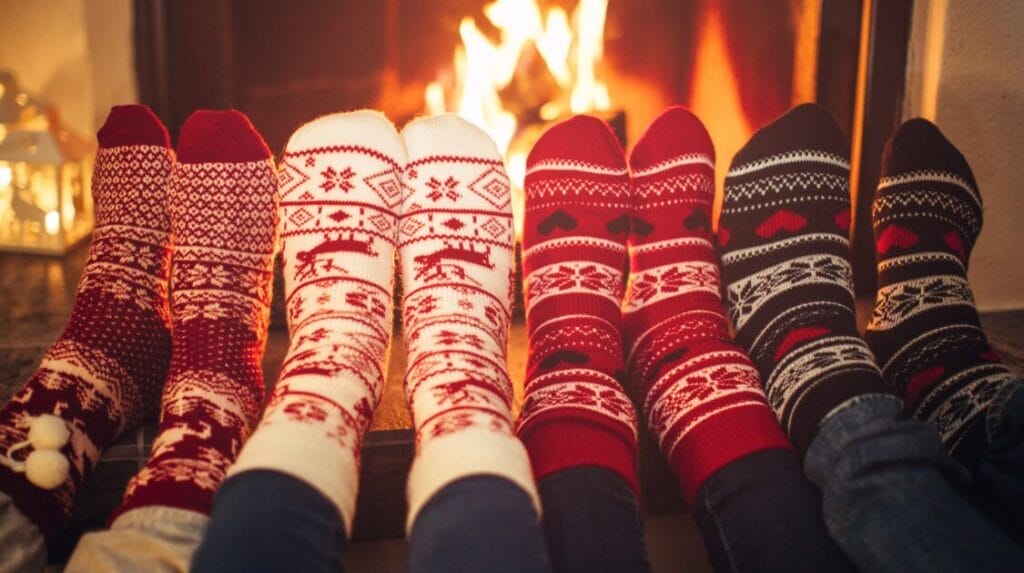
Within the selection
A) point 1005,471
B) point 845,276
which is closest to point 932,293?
point 845,276

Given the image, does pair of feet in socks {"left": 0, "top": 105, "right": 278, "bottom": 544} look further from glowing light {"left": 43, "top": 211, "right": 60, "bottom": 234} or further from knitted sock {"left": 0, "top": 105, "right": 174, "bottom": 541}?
glowing light {"left": 43, "top": 211, "right": 60, "bottom": 234}

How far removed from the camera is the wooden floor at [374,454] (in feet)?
→ 2.73

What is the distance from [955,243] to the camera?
3.21 feet

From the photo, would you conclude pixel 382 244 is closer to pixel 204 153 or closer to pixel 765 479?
pixel 204 153

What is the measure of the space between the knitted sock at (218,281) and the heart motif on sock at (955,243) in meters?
0.77

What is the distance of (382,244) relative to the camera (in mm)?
942

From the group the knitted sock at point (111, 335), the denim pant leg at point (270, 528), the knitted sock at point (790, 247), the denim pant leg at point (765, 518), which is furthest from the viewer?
the knitted sock at point (790, 247)

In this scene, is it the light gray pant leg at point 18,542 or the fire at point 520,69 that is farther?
the fire at point 520,69

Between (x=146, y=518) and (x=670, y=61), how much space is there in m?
1.03

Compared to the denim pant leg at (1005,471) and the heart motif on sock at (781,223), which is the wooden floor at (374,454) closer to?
the heart motif on sock at (781,223)

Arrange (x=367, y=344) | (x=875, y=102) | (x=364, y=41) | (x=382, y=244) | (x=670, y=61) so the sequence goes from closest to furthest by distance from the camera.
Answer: (x=367, y=344)
(x=382, y=244)
(x=875, y=102)
(x=364, y=41)
(x=670, y=61)

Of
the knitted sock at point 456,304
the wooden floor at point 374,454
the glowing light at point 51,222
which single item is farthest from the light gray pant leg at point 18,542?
the glowing light at point 51,222

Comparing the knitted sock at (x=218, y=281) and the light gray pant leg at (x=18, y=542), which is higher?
the knitted sock at (x=218, y=281)

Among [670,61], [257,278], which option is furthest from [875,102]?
[257,278]
